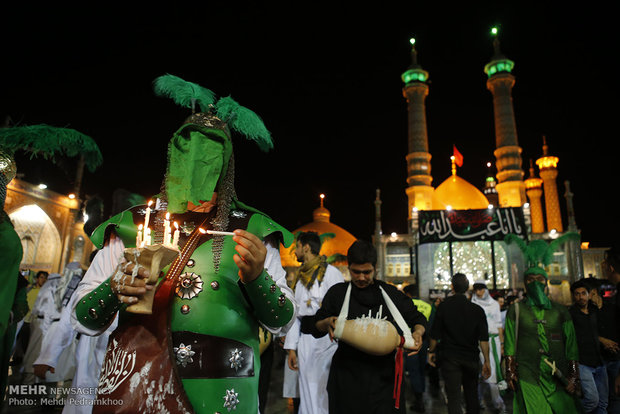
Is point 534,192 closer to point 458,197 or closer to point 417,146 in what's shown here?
point 458,197

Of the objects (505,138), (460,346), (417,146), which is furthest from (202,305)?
(505,138)

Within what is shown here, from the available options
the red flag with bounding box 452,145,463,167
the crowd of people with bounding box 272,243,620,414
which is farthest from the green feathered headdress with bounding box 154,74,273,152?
the red flag with bounding box 452,145,463,167

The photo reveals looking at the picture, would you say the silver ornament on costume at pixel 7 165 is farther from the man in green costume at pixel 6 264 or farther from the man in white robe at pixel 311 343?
the man in white robe at pixel 311 343

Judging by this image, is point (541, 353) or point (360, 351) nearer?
point (360, 351)

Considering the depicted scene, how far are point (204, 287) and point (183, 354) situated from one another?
0.26 metres

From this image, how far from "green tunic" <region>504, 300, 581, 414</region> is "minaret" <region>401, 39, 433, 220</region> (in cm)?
2160

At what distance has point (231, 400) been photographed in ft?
5.12

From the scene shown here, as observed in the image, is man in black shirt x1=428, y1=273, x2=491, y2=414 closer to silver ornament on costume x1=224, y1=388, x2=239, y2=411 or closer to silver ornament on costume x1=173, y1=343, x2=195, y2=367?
silver ornament on costume x1=224, y1=388, x2=239, y2=411

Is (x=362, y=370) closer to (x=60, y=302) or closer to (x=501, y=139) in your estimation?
(x=60, y=302)

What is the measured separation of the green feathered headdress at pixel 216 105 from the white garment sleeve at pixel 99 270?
0.78 metres

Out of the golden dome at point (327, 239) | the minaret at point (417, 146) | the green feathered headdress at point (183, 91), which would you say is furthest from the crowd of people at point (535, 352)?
the golden dome at point (327, 239)

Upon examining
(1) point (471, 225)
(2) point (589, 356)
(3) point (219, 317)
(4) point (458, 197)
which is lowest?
(2) point (589, 356)

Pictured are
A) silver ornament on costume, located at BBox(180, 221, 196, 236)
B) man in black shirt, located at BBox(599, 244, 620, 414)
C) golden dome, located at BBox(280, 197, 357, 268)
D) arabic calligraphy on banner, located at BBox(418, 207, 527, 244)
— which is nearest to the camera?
silver ornament on costume, located at BBox(180, 221, 196, 236)

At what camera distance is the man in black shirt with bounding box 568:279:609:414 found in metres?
4.91
